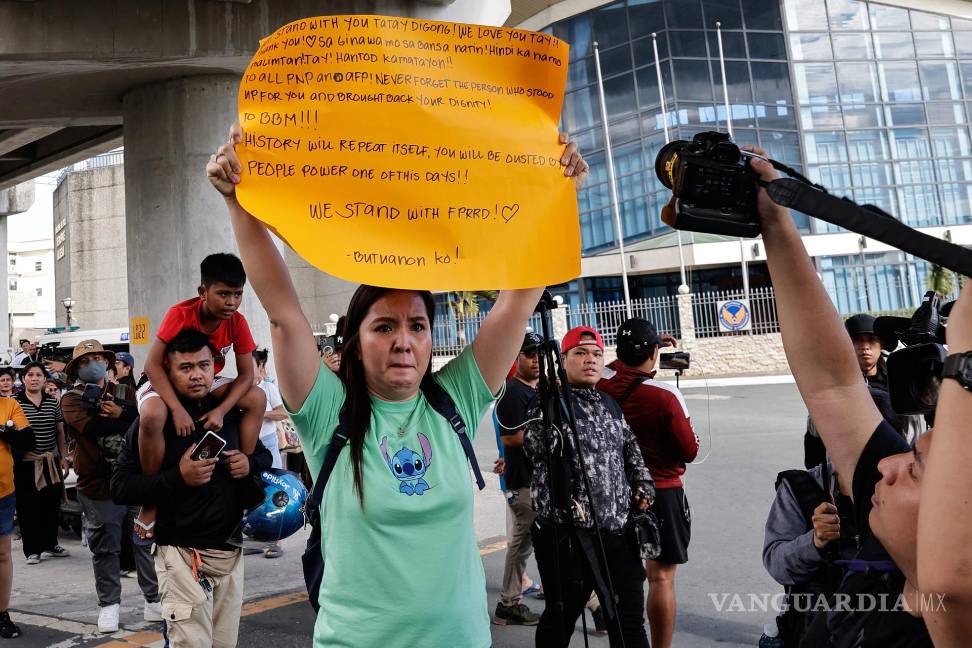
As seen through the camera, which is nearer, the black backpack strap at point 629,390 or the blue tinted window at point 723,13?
the black backpack strap at point 629,390

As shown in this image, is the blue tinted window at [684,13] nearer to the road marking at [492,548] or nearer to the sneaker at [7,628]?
the road marking at [492,548]

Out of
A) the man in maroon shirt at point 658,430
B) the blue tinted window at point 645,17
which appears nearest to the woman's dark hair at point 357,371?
the man in maroon shirt at point 658,430

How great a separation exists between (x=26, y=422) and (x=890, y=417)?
260 inches

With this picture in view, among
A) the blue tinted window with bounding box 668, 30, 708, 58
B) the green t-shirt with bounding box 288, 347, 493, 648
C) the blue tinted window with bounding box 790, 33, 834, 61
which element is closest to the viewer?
the green t-shirt with bounding box 288, 347, 493, 648

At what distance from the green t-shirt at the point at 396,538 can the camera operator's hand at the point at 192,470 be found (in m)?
1.92

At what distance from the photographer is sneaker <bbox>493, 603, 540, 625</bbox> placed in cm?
561

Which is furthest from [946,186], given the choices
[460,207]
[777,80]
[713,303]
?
[460,207]

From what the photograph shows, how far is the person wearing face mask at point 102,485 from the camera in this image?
19.0 ft

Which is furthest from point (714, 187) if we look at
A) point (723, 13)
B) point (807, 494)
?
point (723, 13)

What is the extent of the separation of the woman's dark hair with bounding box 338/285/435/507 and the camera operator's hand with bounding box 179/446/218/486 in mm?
1914

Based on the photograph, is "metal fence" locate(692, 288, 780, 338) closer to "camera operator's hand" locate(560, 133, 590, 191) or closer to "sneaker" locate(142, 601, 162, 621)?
"sneaker" locate(142, 601, 162, 621)

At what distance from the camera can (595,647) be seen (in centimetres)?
508

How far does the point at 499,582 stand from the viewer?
6539 millimetres

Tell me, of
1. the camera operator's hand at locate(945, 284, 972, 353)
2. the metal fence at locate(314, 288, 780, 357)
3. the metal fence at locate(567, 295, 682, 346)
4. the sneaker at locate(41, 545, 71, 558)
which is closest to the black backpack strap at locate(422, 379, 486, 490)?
the camera operator's hand at locate(945, 284, 972, 353)
